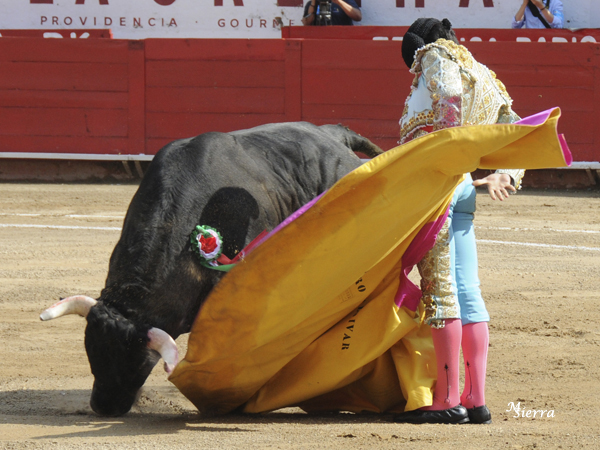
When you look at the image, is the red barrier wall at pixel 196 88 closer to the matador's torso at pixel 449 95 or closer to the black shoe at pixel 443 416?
the matador's torso at pixel 449 95

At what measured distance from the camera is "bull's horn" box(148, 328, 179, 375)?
2.37 m

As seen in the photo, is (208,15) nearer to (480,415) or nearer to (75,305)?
(75,305)

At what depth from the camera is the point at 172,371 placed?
2.36 m

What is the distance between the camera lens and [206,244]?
2.55 metres

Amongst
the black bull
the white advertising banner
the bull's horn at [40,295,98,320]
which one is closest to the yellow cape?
the black bull

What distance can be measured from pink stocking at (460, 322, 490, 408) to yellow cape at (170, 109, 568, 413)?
12 cm

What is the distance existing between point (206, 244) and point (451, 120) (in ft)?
2.57

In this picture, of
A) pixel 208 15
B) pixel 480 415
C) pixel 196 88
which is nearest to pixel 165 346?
pixel 480 415

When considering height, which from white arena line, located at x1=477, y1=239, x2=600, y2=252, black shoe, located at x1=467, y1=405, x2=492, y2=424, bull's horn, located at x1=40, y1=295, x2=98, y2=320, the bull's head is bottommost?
white arena line, located at x1=477, y1=239, x2=600, y2=252

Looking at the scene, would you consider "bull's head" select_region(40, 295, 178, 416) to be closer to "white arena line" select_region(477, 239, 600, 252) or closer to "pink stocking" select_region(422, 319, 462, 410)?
"pink stocking" select_region(422, 319, 462, 410)

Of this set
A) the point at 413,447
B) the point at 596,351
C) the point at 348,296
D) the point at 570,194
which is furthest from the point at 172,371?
the point at 570,194

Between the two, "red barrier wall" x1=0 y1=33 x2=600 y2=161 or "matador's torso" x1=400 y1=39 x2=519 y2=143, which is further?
"red barrier wall" x1=0 y1=33 x2=600 y2=161

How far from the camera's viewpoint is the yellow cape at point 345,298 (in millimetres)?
2238

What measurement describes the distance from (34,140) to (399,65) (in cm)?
331
